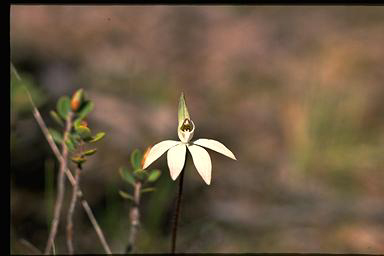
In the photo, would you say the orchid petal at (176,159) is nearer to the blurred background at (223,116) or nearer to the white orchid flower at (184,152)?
the white orchid flower at (184,152)

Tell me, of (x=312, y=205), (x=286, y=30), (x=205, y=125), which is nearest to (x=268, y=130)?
(x=205, y=125)

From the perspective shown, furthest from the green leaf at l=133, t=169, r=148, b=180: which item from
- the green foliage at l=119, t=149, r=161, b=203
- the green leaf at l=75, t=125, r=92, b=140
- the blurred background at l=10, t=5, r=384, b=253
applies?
the blurred background at l=10, t=5, r=384, b=253

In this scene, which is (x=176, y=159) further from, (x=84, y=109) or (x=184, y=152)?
(x=84, y=109)

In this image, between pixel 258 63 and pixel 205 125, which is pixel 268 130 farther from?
pixel 258 63

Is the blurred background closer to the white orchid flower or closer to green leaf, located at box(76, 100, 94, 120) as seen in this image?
green leaf, located at box(76, 100, 94, 120)

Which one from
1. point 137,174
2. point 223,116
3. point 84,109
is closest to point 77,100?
point 84,109

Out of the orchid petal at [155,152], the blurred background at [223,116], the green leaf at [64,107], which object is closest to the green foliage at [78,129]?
the green leaf at [64,107]
